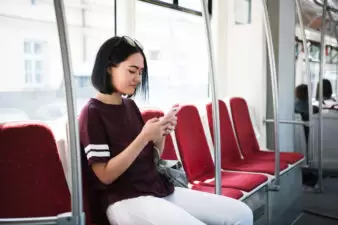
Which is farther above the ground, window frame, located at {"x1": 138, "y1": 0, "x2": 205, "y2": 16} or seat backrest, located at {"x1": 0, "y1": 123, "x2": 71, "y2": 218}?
window frame, located at {"x1": 138, "y1": 0, "x2": 205, "y2": 16}

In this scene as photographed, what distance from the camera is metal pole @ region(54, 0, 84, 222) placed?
1.62 meters

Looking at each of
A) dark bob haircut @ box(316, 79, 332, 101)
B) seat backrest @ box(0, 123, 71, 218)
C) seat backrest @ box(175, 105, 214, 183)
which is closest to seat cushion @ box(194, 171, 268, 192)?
seat backrest @ box(175, 105, 214, 183)

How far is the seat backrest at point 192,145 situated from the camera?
3121mm

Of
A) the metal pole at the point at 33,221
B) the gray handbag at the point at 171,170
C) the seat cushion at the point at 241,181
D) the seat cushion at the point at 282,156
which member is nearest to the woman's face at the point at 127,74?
the gray handbag at the point at 171,170

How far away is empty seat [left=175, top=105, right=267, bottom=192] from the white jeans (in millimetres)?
765

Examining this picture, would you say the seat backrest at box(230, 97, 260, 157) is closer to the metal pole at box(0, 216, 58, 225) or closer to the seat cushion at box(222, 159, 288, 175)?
the seat cushion at box(222, 159, 288, 175)

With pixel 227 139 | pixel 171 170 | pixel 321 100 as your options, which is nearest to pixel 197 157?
pixel 227 139

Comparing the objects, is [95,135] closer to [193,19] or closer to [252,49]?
[193,19]

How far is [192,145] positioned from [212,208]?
1051 millimetres

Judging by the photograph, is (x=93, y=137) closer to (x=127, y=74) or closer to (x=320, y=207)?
(x=127, y=74)

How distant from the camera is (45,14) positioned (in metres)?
2.75

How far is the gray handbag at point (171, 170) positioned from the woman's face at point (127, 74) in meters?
0.34

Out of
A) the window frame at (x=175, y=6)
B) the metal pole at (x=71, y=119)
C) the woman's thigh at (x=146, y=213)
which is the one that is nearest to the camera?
the metal pole at (x=71, y=119)

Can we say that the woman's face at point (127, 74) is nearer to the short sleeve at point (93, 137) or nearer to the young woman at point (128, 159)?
the young woman at point (128, 159)
